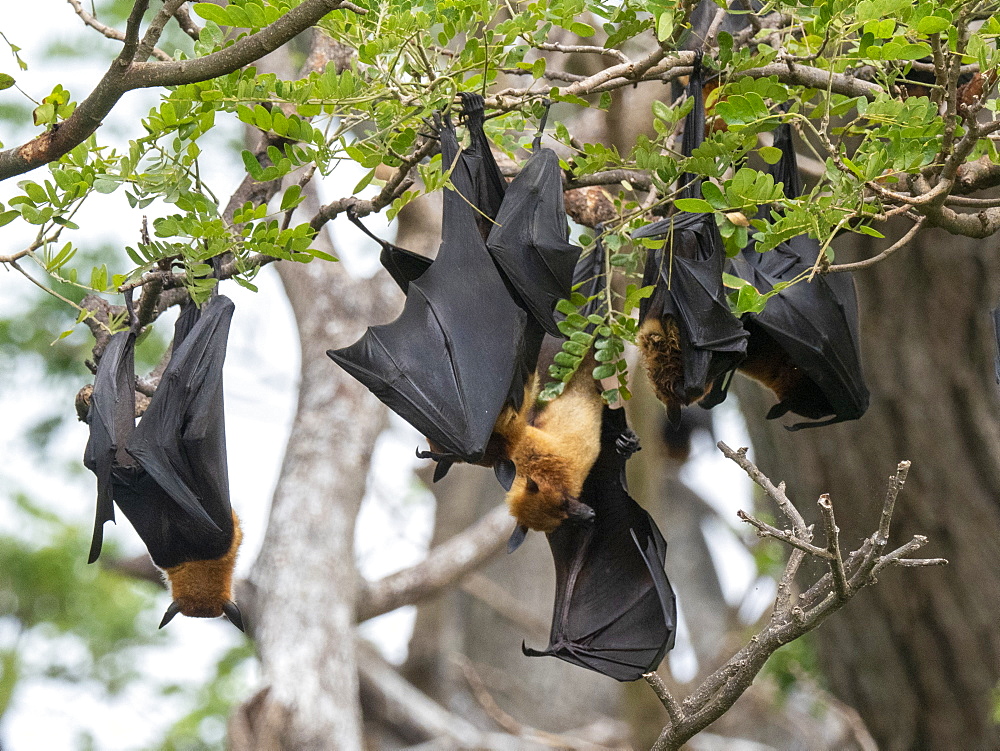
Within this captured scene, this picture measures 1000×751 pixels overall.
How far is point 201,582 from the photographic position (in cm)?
428

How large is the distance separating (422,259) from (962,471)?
317cm

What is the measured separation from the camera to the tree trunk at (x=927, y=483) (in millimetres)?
5219

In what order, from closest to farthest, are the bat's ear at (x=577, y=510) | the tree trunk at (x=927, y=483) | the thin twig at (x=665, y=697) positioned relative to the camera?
the thin twig at (x=665, y=697)
the bat's ear at (x=577, y=510)
the tree trunk at (x=927, y=483)

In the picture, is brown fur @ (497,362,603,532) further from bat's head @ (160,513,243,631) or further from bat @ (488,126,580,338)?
bat's head @ (160,513,243,631)

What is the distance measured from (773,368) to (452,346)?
4.49 feet

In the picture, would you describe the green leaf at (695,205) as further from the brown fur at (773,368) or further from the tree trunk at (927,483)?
the tree trunk at (927,483)

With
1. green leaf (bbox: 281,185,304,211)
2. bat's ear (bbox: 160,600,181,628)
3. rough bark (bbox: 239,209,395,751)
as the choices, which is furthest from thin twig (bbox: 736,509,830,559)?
rough bark (bbox: 239,209,395,751)

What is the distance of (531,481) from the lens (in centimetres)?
377

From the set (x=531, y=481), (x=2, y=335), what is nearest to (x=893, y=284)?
(x=531, y=481)

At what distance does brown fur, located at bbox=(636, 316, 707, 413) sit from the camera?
139 inches

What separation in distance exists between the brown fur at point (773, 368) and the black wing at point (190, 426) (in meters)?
2.04

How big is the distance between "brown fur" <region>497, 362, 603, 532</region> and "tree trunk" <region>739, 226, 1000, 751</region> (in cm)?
222

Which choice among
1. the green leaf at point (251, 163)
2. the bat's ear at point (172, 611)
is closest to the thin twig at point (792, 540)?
the green leaf at point (251, 163)

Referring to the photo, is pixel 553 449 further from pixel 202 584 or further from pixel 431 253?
pixel 431 253
